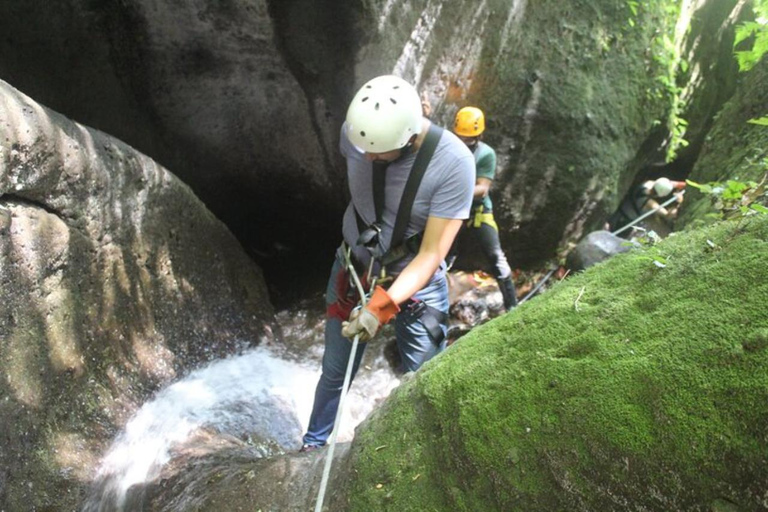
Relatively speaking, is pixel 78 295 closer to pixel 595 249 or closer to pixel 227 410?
pixel 227 410

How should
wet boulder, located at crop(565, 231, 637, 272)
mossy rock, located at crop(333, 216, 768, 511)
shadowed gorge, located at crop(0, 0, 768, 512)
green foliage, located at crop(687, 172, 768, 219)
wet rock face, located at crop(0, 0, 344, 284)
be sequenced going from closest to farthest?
mossy rock, located at crop(333, 216, 768, 511) → shadowed gorge, located at crop(0, 0, 768, 512) → green foliage, located at crop(687, 172, 768, 219) → wet rock face, located at crop(0, 0, 344, 284) → wet boulder, located at crop(565, 231, 637, 272)

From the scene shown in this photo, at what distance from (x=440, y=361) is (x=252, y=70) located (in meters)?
4.65

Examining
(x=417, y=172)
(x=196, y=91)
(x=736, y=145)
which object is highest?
(x=736, y=145)

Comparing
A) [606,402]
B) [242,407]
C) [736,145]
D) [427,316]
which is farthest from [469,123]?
[606,402]

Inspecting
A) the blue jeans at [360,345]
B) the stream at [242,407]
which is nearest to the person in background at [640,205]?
the stream at [242,407]

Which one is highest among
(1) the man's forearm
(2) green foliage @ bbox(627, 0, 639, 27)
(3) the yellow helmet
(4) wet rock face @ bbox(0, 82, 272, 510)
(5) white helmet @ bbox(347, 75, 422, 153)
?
(2) green foliage @ bbox(627, 0, 639, 27)

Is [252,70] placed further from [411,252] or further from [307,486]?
[307,486]

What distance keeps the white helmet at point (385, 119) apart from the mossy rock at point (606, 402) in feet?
4.14

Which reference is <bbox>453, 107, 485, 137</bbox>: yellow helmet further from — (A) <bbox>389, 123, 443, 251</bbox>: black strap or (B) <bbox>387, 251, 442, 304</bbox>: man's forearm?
(B) <bbox>387, 251, 442, 304</bbox>: man's forearm

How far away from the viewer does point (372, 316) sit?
9.71 ft

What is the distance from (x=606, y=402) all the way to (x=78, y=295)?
10.7 feet

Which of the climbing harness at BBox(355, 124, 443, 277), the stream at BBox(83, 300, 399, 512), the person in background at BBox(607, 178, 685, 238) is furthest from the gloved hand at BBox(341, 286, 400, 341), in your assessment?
the person in background at BBox(607, 178, 685, 238)

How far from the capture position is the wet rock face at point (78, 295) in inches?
116

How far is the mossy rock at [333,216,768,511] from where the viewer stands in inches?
60.0
